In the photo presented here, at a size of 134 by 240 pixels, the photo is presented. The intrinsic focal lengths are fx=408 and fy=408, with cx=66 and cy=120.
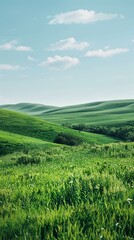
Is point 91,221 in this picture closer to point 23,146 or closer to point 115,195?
point 115,195

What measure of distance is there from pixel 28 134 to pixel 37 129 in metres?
5.42

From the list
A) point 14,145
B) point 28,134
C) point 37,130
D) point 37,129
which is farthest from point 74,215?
point 37,129

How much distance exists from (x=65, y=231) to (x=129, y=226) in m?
0.98

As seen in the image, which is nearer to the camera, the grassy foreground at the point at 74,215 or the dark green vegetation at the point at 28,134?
the grassy foreground at the point at 74,215

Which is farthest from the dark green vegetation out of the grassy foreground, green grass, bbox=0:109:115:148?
the grassy foreground

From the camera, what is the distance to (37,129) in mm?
90500

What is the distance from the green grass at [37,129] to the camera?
3279 inches

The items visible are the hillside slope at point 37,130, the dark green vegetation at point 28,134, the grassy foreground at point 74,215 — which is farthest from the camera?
the hillside slope at point 37,130

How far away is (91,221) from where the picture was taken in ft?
21.4

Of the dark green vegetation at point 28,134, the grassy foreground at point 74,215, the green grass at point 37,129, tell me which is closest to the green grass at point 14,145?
the dark green vegetation at point 28,134

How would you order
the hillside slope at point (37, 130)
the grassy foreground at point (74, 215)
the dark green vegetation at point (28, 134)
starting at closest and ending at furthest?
the grassy foreground at point (74, 215) → the dark green vegetation at point (28, 134) → the hillside slope at point (37, 130)

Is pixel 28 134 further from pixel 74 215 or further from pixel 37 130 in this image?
pixel 74 215

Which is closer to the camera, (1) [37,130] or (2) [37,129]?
(1) [37,130]

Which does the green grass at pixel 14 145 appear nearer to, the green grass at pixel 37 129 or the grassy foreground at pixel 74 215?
the green grass at pixel 37 129
